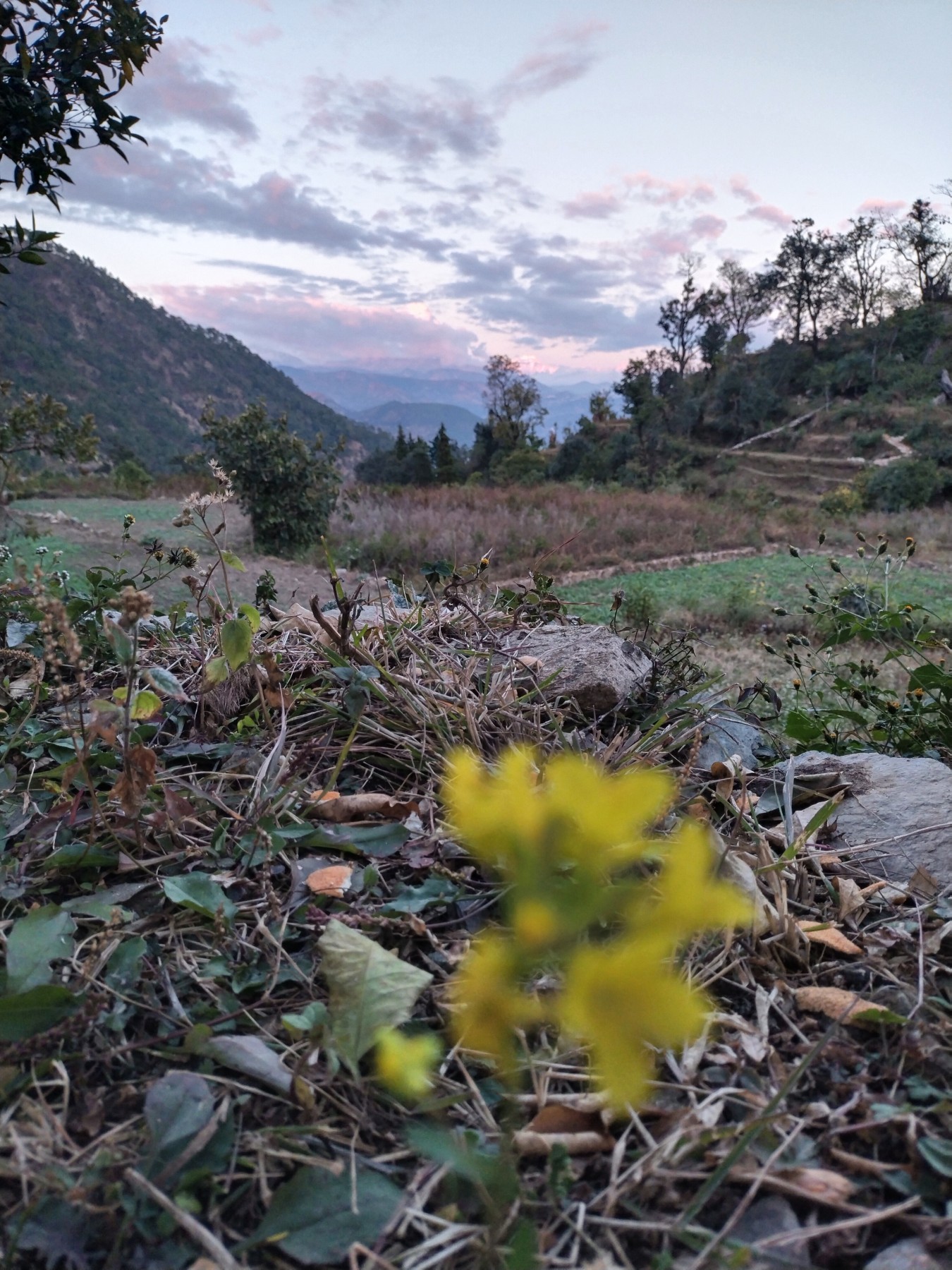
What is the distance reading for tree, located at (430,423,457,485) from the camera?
3117cm

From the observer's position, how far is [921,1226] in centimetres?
54

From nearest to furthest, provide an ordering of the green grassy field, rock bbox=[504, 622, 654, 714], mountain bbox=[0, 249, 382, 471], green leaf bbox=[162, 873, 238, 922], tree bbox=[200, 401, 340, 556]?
green leaf bbox=[162, 873, 238, 922]
rock bbox=[504, 622, 654, 714]
the green grassy field
tree bbox=[200, 401, 340, 556]
mountain bbox=[0, 249, 382, 471]

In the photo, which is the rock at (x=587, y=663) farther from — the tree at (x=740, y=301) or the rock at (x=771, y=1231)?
the tree at (x=740, y=301)

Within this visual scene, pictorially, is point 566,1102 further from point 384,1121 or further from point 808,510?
point 808,510

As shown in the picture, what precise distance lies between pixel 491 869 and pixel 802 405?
122 feet

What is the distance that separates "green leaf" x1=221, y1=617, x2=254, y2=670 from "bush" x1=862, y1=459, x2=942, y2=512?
22.1 metres

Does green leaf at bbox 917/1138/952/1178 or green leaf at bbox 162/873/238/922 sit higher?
green leaf at bbox 162/873/238/922

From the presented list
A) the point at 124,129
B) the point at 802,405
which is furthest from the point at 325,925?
the point at 802,405

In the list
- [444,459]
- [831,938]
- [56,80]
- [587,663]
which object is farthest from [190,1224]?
[444,459]

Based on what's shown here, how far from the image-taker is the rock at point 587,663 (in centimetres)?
140

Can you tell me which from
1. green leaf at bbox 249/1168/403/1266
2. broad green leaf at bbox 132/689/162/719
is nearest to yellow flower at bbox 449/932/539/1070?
green leaf at bbox 249/1168/403/1266

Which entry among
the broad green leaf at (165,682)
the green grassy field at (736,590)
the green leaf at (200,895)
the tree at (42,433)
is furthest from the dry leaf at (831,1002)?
the green grassy field at (736,590)

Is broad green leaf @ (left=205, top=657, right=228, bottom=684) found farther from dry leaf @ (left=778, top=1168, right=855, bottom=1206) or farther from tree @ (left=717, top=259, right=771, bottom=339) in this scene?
tree @ (left=717, top=259, right=771, bottom=339)

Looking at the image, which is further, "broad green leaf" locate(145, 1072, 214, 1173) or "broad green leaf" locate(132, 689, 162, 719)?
"broad green leaf" locate(132, 689, 162, 719)
